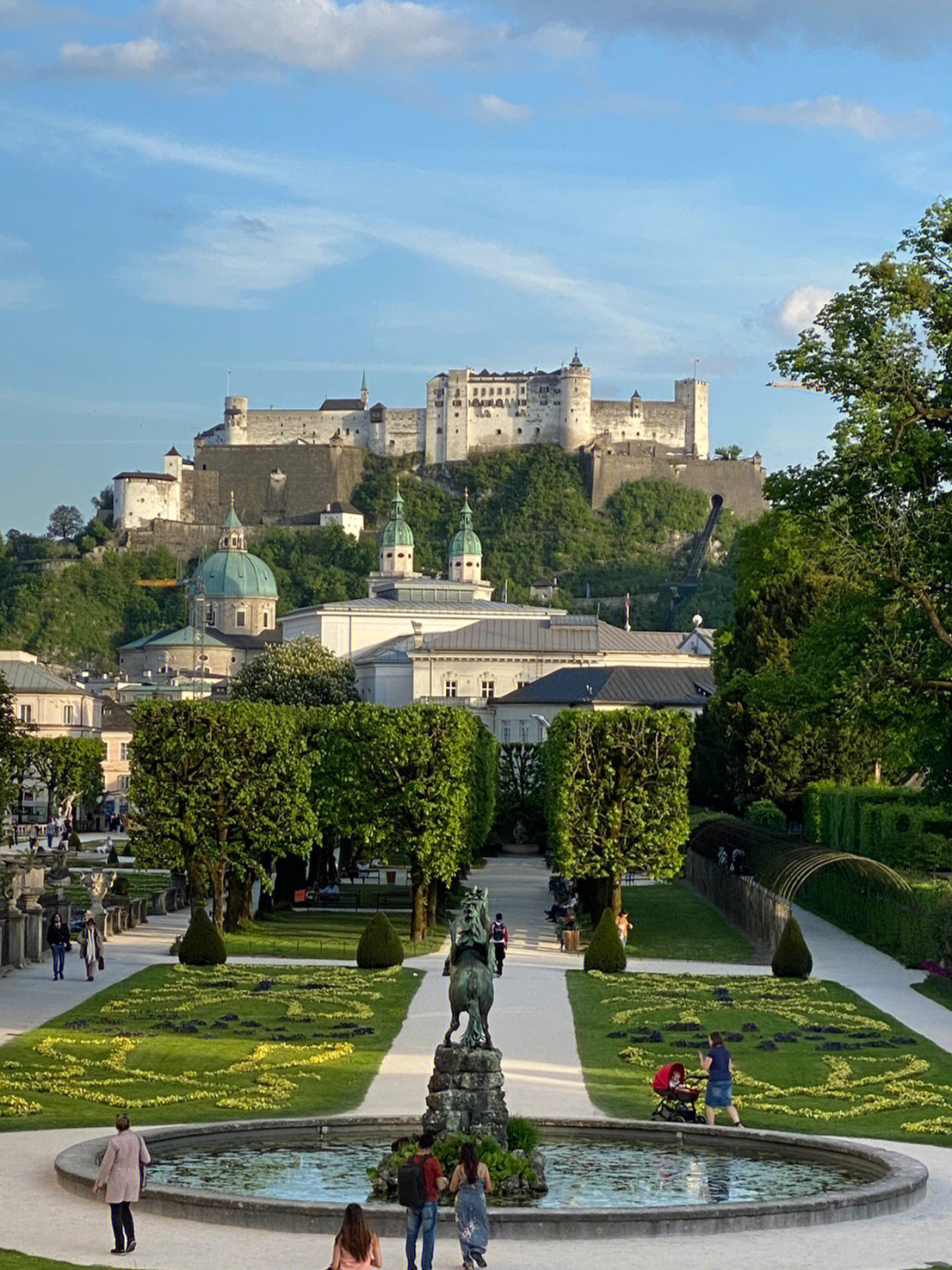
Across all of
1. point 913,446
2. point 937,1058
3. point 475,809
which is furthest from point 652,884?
point 937,1058

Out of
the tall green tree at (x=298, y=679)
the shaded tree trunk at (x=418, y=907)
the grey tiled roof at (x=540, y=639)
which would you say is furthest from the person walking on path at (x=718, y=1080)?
the grey tiled roof at (x=540, y=639)

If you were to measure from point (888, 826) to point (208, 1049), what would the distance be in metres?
27.6

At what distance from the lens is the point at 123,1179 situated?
18250 mm

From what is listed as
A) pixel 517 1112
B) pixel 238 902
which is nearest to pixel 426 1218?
pixel 517 1112

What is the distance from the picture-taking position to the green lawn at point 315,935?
4822 cm

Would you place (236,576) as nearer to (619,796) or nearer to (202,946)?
(619,796)

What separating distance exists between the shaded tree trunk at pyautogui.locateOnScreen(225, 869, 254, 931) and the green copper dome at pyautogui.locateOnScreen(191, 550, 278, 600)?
128 m

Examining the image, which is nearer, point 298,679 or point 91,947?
point 91,947

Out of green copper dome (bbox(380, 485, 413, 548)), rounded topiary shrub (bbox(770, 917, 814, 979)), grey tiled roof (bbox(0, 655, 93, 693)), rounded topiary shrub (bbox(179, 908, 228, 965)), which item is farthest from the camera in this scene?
green copper dome (bbox(380, 485, 413, 548))

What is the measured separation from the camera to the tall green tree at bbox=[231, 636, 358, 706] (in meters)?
119

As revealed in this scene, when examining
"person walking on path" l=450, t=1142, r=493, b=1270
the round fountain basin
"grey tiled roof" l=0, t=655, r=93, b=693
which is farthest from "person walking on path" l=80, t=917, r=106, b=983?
"grey tiled roof" l=0, t=655, r=93, b=693

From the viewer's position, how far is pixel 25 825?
104062 millimetres

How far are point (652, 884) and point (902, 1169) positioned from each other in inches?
2112

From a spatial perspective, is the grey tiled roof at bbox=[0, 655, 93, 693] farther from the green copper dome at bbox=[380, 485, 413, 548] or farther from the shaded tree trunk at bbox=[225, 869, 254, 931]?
the shaded tree trunk at bbox=[225, 869, 254, 931]
